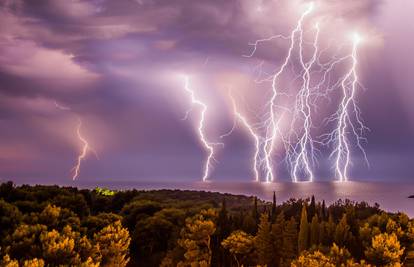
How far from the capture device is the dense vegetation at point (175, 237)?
96.8ft

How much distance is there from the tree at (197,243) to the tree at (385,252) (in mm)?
17071

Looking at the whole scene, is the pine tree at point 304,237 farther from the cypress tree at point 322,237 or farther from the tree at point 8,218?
the tree at point 8,218

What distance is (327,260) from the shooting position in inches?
1238

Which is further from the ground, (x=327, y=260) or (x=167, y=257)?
(x=327, y=260)

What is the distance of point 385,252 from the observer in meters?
35.2

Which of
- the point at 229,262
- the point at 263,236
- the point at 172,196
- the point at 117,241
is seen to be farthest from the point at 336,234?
the point at 172,196

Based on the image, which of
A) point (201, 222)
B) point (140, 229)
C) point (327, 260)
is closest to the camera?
point (327, 260)

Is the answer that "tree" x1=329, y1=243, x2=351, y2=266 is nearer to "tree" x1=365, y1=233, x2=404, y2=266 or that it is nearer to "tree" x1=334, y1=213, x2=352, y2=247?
"tree" x1=365, y1=233, x2=404, y2=266

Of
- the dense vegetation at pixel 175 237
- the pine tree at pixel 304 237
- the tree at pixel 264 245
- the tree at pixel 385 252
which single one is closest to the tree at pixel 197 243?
the dense vegetation at pixel 175 237

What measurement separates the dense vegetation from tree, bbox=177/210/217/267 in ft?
0.31

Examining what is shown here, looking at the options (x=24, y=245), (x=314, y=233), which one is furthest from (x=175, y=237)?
(x=24, y=245)

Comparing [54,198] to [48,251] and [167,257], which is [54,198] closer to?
[167,257]

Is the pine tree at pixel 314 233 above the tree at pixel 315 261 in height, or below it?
above

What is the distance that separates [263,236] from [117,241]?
1613cm
